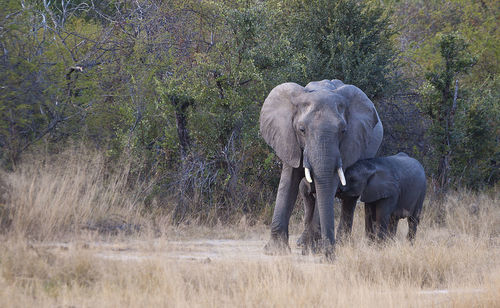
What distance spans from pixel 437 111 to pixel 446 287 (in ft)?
25.1

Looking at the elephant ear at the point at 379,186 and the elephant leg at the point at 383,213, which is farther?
the elephant leg at the point at 383,213

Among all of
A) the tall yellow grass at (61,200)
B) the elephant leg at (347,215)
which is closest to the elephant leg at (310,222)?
the elephant leg at (347,215)

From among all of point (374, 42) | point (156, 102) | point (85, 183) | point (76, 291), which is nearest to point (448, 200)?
point (374, 42)

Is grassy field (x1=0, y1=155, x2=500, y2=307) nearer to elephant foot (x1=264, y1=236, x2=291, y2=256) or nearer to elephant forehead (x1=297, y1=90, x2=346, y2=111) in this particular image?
elephant foot (x1=264, y1=236, x2=291, y2=256)

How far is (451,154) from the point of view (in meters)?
14.9

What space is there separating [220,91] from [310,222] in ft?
15.5

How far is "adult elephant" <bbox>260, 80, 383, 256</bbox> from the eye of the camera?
8.91 meters

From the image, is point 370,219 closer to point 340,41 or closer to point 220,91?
point 220,91

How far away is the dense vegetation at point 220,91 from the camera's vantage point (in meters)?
13.1

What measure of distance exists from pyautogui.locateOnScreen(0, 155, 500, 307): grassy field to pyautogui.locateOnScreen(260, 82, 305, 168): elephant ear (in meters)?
1.42

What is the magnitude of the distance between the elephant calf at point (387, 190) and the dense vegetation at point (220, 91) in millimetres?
3099

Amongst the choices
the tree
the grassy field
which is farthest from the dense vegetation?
the grassy field

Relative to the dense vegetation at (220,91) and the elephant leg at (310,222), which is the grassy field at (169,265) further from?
the dense vegetation at (220,91)

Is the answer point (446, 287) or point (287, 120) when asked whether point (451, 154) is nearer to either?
point (287, 120)
